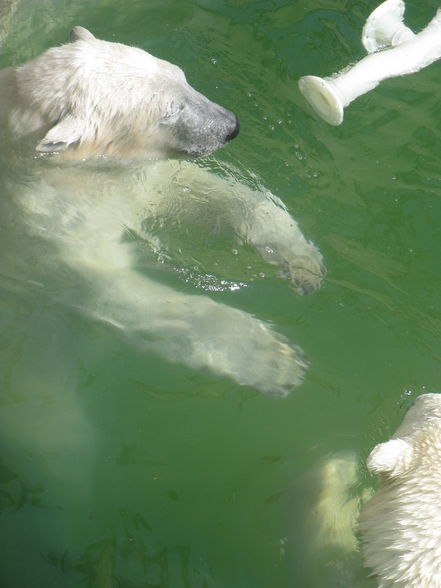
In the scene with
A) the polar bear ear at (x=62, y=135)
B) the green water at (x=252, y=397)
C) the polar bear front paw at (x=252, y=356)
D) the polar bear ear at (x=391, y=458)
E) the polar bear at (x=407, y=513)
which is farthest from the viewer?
the polar bear front paw at (x=252, y=356)

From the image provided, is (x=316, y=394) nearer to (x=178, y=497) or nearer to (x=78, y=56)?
(x=178, y=497)

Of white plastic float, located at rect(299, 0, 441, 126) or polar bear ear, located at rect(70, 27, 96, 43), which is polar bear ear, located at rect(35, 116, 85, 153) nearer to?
polar bear ear, located at rect(70, 27, 96, 43)

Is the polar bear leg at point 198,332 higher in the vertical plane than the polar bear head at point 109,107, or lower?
lower

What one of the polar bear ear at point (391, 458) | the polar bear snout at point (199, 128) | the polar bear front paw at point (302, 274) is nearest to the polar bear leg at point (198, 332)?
the polar bear front paw at point (302, 274)

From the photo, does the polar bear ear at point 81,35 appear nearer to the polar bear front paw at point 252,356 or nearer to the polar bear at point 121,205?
the polar bear at point 121,205

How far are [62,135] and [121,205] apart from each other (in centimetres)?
47

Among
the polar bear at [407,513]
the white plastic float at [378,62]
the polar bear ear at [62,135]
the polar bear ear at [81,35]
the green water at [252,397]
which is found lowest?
the green water at [252,397]

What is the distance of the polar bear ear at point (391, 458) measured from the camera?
2148 mm

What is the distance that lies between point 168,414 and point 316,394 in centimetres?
61

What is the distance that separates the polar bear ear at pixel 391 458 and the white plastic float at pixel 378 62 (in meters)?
1.49

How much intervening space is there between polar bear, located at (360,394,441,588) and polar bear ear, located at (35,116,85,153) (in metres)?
1.67

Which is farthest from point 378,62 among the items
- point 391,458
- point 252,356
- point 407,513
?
point 407,513

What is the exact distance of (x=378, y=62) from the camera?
133 inches

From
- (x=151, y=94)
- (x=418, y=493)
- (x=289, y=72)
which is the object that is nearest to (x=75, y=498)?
(x=418, y=493)
